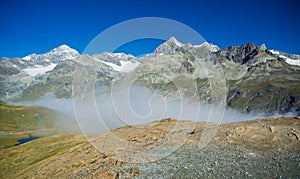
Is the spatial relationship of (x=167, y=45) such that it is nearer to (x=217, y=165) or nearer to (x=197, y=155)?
(x=197, y=155)

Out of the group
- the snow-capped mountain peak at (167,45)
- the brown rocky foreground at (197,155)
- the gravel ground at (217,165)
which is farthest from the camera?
the brown rocky foreground at (197,155)

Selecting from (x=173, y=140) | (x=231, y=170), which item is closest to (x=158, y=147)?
(x=173, y=140)

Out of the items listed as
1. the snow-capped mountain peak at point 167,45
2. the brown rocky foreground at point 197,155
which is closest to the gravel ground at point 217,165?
the brown rocky foreground at point 197,155

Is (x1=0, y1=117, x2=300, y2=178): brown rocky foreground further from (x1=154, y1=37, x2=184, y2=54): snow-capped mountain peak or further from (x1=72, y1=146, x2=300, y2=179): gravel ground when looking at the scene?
(x1=154, y1=37, x2=184, y2=54): snow-capped mountain peak

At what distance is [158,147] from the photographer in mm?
36438

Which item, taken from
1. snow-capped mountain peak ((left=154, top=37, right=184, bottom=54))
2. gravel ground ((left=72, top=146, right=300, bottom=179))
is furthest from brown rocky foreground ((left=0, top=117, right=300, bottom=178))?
snow-capped mountain peak ((left=154, top=37, right=184, bottom=54))

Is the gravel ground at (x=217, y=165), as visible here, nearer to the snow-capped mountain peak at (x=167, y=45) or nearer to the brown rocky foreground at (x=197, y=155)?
the brown rocky foreground at (x=197, y=155)

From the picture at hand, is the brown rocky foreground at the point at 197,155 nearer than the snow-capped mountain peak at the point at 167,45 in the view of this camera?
No

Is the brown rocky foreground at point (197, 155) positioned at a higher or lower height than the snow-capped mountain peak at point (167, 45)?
lower

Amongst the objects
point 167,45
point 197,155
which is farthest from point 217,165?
point 167,45

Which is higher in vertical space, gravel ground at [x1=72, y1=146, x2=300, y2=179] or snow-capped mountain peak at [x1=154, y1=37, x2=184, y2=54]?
snow-capped mountain peak at [x1=154, y1=37, x2=184, y2=54]

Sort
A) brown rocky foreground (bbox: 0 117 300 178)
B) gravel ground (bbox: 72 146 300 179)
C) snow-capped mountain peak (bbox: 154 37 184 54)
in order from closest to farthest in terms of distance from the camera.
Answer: gravel ground (bbox: 72 146 300 179), snow-capped mountain peak (bbox: 154 37 184 54), brown rocky foreground (bbox: 0 117 300 178)

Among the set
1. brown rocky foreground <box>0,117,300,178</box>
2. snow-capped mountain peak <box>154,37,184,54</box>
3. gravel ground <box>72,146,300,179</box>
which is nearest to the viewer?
gravel ground <box>72,146,300,179</box>

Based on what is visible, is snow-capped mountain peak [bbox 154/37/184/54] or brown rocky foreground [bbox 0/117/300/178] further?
brown rocky foreground [bbox 0/117/300/178]
